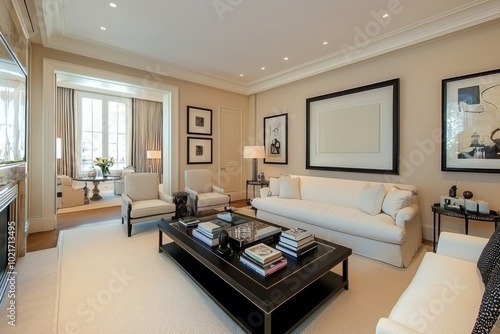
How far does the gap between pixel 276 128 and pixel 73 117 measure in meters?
6.26

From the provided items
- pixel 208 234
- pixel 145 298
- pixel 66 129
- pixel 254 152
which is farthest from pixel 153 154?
pixel 145 298

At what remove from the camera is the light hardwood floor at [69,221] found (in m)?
3.16

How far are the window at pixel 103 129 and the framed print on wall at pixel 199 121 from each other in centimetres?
402

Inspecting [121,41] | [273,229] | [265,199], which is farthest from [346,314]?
[121,41]

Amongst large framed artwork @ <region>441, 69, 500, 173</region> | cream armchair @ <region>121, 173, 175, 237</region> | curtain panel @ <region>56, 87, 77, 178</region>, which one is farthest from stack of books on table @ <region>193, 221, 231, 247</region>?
curtain panel @ <region>56, 87, 77, 178</region>

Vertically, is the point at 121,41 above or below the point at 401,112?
above

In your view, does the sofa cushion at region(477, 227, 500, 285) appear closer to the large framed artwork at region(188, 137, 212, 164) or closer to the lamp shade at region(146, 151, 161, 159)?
the large framed artwork at region(188, 137, 212, 164)

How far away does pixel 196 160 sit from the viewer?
536 cm

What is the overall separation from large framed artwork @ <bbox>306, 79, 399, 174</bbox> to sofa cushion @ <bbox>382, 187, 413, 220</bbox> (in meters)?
0.84

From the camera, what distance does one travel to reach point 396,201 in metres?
2.88

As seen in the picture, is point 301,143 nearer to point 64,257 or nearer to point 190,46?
point 190,46

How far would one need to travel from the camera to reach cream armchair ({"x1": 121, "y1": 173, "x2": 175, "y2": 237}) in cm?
348

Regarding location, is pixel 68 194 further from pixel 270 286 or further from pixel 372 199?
pixel 372 199

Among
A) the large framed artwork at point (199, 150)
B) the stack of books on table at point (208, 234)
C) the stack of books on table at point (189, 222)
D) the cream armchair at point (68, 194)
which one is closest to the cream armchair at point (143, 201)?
the stack of books on table at point (189, 222)
